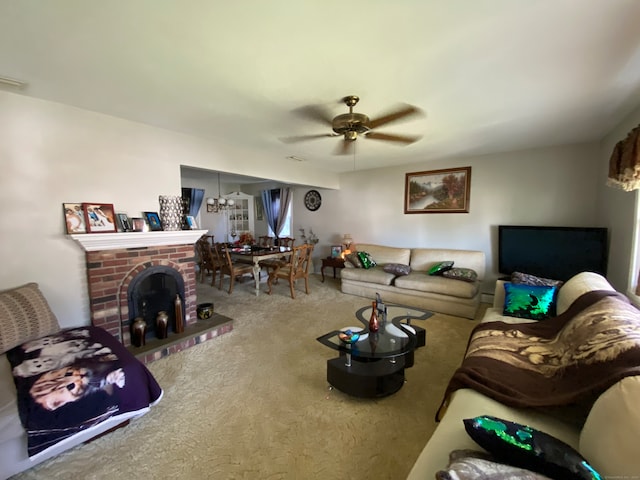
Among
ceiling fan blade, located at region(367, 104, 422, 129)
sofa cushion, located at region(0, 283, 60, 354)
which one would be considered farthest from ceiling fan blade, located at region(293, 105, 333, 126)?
sofa cushion, located at region(0, 283, 60, 354)

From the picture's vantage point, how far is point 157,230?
9.68 ft

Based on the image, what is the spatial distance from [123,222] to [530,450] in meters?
3.38

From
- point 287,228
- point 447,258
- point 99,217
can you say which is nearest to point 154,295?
point 99,217

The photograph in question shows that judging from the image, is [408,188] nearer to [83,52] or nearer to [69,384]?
[83,52]

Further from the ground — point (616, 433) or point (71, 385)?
point (616, 433)

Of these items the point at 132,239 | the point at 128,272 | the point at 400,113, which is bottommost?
the point at 128,272

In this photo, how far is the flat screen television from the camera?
128 inches

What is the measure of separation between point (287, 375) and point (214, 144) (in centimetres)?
289

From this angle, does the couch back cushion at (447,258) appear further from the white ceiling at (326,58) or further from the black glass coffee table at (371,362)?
the black glass coffee table at (371,362)

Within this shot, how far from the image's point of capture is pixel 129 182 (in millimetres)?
2775

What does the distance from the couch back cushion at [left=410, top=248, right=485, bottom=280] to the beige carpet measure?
62.9 inches

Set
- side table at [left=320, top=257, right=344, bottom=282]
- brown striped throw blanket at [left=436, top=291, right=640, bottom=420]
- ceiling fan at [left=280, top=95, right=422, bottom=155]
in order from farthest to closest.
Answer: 1. side table at [left=320, top=257, right=344, bottom=282]
2. ceiling fan at [left=280, top=95, right=422, bottom=155]
3. brown striped throw blanket at [left=436, top=291, right=640, bottom=420]

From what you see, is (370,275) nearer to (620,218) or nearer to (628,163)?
(620,218)

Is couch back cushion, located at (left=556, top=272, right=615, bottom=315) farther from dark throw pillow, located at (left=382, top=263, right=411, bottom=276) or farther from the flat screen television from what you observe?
dark throw pillow, located at (left=382, top=263, right=411, bottom=276)
